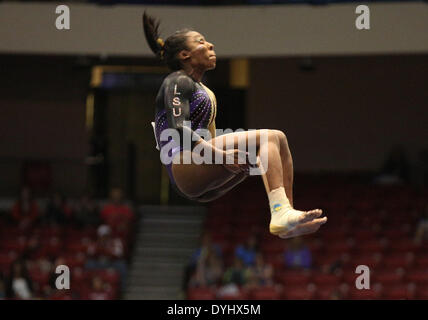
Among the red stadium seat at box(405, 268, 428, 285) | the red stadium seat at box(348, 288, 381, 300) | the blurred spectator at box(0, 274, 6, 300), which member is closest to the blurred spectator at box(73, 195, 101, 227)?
the blurred spectator at box(0, 274, 6, 300)

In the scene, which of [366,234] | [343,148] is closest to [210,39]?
[366,234]

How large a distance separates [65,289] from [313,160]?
6491 millimetres

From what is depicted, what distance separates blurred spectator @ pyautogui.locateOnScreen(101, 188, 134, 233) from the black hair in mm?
7457

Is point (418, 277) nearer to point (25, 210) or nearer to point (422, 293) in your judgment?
point (422, 293)

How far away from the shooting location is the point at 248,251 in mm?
10555

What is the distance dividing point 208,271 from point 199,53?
6137 millimetres

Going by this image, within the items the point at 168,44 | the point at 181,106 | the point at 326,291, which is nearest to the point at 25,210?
the point at 326,291

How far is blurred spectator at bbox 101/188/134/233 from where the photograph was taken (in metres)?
11.9

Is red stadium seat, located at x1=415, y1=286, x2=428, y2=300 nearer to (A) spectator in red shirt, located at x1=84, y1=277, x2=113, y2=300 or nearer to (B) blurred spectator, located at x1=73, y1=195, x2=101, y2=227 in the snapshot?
(A) spectator in red shirt, located at x1=84, y1=277, x2=113, y2=300

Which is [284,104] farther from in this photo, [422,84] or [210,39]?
[210,39]

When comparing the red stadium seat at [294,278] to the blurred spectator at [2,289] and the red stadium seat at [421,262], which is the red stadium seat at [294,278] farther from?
the blurred spectator at [2,289]

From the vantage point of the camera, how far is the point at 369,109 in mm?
14695

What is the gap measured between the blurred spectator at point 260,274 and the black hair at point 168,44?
5653mm

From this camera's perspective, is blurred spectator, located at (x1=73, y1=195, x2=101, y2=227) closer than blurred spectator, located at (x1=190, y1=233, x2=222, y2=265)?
No
